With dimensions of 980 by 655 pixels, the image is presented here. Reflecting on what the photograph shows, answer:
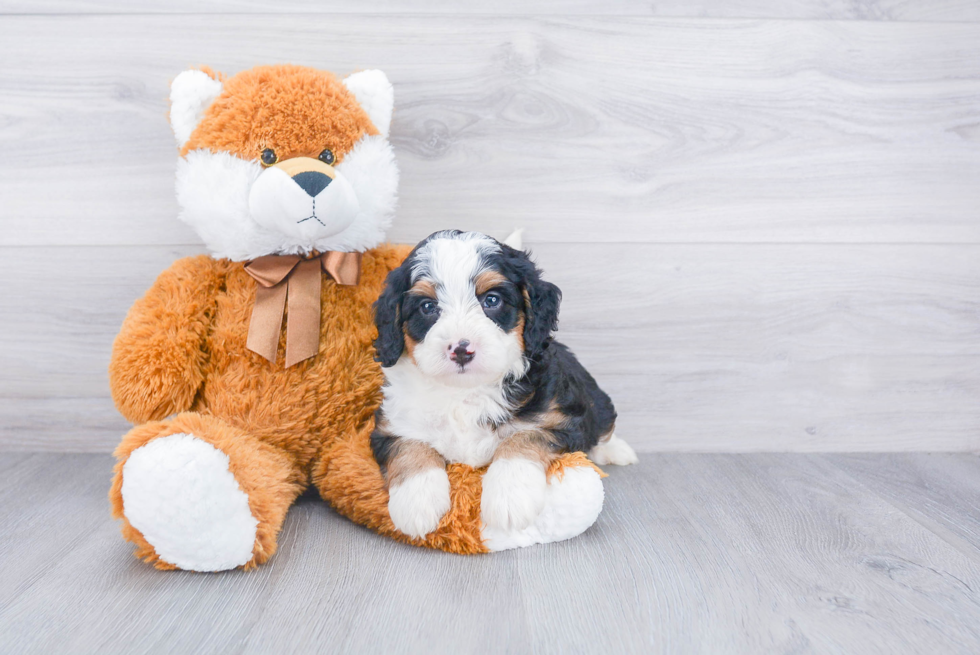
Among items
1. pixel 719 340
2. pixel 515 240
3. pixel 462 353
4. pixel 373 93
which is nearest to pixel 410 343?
pixel 462 353

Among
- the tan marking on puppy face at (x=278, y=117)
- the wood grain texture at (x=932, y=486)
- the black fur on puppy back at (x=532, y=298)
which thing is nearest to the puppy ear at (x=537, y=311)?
the black fur on puppy back at (x=532, y=298)

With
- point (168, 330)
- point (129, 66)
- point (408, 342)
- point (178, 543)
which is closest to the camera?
point (178, 543)

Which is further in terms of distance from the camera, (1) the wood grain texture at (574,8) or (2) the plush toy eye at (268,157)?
(1) the wood grain texture at (574,8)

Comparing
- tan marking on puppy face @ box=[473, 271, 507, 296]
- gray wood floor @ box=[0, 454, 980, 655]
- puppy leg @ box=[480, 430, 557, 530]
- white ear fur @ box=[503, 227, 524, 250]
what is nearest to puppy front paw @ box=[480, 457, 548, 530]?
puppy leg @ box=[480, 430, 557, 530]

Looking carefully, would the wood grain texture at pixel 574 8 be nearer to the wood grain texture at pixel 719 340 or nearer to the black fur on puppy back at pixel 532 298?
the wood grain texture at pixel 719 340

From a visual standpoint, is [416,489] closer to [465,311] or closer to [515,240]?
[465,311]

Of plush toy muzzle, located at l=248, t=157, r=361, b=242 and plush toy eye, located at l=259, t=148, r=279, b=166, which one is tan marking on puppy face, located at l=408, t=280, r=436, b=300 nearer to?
plush toy muzzle, located at l=248, t=157, r=361, b=242

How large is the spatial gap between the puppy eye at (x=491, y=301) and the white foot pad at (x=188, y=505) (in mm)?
574

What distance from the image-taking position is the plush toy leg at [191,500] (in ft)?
4.04

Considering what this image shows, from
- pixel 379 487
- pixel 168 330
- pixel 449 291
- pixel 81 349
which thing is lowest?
pixel 81 349

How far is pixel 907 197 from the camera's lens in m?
1.99

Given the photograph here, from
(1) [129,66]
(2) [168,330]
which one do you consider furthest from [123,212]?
(2) [168,330]

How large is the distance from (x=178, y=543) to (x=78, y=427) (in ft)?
3.38

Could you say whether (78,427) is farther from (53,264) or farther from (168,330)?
(168,330)
